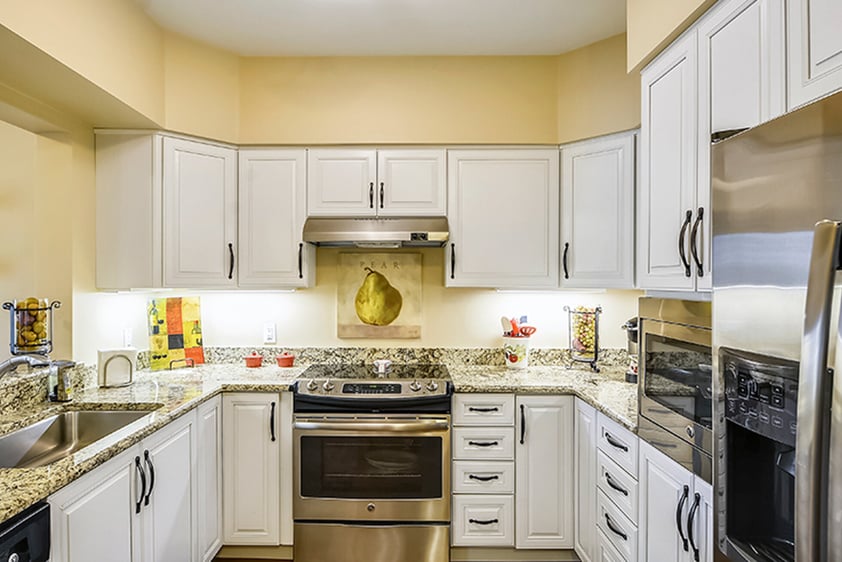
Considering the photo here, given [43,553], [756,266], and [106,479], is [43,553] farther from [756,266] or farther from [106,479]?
[756,266]

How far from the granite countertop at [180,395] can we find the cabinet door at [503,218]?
1.75 ft

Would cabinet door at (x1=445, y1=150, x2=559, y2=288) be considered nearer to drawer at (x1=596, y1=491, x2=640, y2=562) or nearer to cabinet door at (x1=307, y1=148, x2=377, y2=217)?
cabinet door at (x1=307, y1=148, x2=377, y2=217)

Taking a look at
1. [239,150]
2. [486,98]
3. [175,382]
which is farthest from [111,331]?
[486,98]

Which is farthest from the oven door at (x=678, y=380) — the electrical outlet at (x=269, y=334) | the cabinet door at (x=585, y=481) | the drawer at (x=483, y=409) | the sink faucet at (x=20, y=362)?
the electrical outlet at (x=269, y=334)

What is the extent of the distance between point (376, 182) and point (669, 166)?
158cm

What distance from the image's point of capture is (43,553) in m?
1.25

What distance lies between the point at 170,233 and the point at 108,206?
0.34m

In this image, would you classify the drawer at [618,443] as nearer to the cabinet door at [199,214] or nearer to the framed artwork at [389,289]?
the framed artwork at [389,289]

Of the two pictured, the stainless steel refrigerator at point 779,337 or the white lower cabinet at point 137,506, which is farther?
the white lower cabinet at point 137,506

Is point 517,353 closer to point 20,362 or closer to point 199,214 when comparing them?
point 199,214

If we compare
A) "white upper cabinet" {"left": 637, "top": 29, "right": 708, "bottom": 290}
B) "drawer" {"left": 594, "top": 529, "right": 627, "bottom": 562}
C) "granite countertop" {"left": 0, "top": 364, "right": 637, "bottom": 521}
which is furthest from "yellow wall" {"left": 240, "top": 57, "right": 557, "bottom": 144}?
"drawer" {"left": 594, "top": 529, "right": 627, "bottom": 562}

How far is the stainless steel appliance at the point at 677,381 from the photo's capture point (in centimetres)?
138

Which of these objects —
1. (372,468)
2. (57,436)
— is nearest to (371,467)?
(372,468)

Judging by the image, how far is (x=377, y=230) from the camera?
8.82 ft
